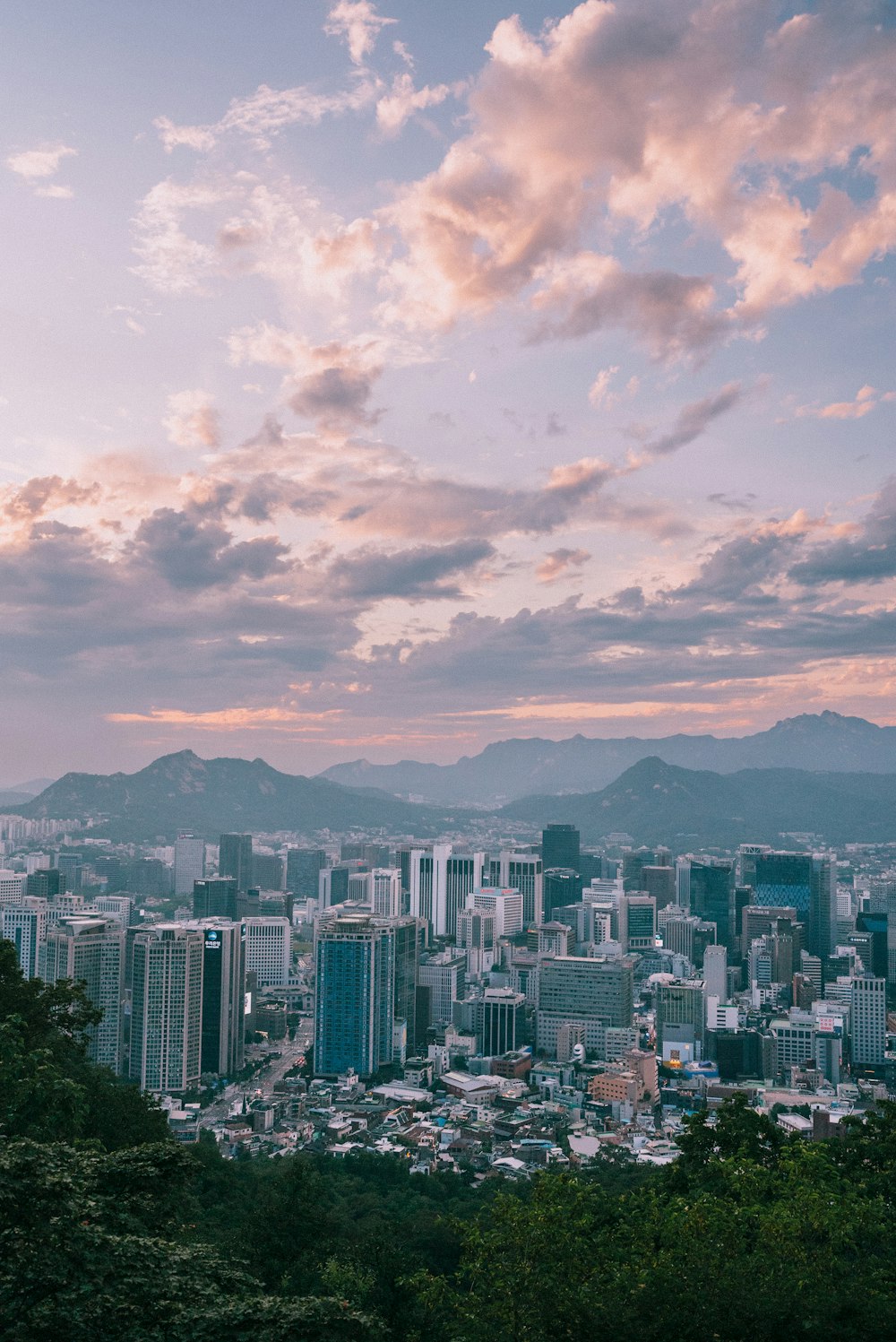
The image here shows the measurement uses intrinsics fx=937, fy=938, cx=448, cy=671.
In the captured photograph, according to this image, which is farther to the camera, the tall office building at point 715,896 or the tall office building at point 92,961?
the tall office building at point 715,896

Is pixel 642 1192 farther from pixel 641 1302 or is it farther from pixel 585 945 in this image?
pixel 585 945

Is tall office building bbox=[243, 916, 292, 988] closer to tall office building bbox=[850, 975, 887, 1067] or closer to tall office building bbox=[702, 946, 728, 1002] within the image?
tall office building bbox=[702, 946, 728, 1002]

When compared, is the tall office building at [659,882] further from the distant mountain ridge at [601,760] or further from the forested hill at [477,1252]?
the distant mountain ridge at [601,760]

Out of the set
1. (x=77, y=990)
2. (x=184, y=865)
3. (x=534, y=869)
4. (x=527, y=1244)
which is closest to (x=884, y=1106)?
(x=527, y=1244)

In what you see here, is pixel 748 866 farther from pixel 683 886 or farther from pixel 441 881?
pixel 441 881

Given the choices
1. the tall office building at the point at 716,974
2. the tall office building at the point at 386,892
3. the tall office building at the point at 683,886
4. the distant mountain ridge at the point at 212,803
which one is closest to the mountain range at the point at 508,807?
the distant mountain ridge at the point at 212,803
